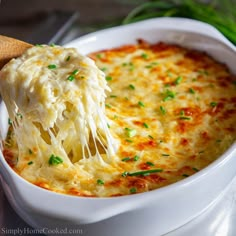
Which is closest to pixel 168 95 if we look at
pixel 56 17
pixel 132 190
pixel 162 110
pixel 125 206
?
pixel 162 110

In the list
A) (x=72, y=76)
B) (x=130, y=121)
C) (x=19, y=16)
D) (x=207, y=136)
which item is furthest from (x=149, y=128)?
(x=19, y=16)

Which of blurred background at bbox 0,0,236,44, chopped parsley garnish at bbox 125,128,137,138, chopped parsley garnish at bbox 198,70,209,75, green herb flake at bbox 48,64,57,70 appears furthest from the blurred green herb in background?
green herb flake at bbox 48,64,57,70

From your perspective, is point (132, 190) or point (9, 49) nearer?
point (132, 190)

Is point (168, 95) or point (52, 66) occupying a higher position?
point (52, 66)

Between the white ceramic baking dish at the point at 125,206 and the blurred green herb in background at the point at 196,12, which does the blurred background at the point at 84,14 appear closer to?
the blurred green herb in background at the point at 196,12

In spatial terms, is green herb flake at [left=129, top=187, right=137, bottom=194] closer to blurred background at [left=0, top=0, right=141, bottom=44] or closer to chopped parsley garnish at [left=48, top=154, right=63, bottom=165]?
chopped parsley garnish at [left=48, top=154, right=63, bottom=165]

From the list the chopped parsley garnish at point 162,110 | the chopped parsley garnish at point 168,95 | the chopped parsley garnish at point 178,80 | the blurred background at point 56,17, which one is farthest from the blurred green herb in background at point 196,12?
the chopped parsley garnish at point 162,110

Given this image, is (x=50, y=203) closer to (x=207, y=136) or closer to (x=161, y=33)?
(x=207, y=136)

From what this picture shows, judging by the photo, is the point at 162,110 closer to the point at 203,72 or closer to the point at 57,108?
the point at 203,72
